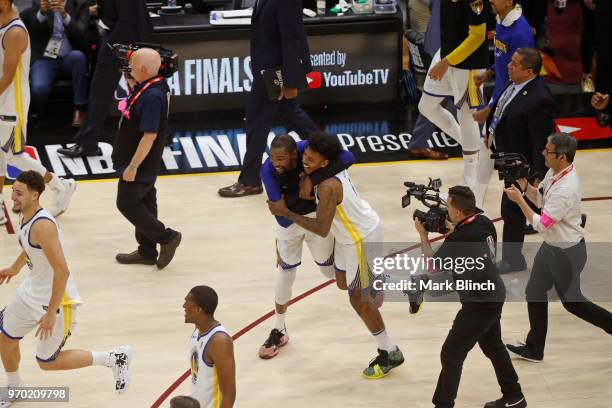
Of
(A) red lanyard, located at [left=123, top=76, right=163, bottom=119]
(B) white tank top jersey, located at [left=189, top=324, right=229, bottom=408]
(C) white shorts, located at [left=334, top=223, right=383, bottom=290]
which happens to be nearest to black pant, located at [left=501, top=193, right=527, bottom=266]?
(C) white shorts, located at [left=334, top=223, right=383, bottom=290]

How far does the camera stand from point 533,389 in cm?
655

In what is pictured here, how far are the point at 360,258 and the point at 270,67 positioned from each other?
10.5ft

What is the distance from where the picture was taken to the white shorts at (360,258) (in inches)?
255

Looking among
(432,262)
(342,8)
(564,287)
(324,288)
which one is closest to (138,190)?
(324,288)

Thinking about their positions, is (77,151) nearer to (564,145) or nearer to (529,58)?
(529,58)

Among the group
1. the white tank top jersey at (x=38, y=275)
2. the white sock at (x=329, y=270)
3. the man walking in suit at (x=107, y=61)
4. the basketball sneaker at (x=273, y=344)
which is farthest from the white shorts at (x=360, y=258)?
the man walking in suit at (x=107, y=61)

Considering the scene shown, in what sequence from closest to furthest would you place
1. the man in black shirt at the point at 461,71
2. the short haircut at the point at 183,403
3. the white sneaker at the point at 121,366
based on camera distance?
1. the short haircut at the point at 183,403
2. the white sneaker at the point at 121,366
3. the man in black shirt at the point at 461,71

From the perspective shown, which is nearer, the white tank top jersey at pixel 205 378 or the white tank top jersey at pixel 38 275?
the white tank top jersey at pixel 205 378

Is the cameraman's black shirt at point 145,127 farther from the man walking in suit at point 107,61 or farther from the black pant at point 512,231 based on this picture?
the black pant at point 512,231

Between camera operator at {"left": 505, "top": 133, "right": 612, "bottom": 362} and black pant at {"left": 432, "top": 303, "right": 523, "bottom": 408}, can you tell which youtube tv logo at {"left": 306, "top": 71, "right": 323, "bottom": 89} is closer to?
camera operator at {"left": 505, "top": 133, "right": 612, "bottom": 362}

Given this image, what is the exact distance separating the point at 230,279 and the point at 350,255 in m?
1.79

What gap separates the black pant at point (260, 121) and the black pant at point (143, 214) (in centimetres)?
149

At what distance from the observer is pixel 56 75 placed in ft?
36.9

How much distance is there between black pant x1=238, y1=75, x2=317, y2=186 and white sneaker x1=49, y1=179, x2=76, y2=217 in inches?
61.0
